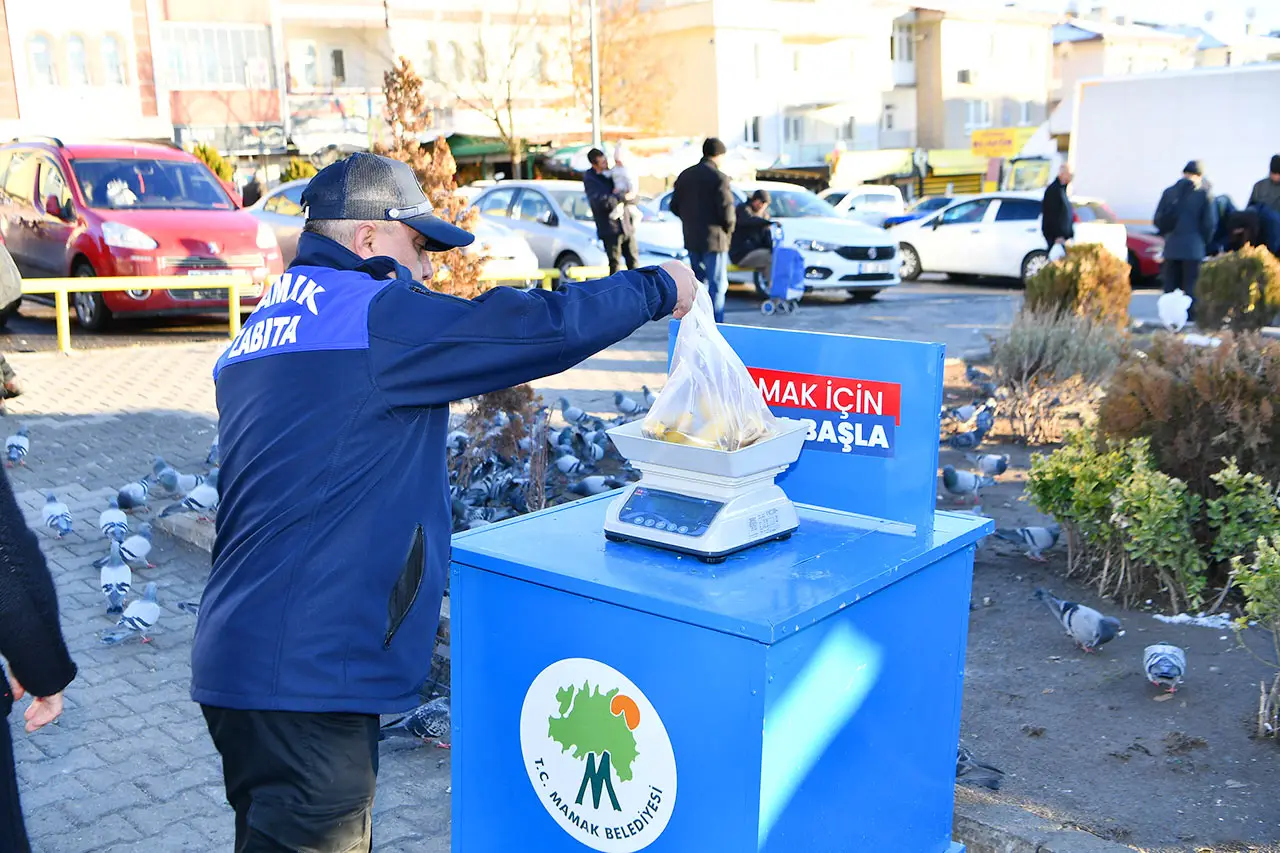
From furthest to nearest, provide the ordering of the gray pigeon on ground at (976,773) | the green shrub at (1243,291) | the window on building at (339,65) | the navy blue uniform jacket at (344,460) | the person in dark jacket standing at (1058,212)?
1. the window on building at (339,65)
2. the person in dark jacket standing at (1058,212)
3. the green shrub at (1243,291)
4. the gray pigeon on ground at (976,773)
5. the navy blue uniform jacket at (344,460)

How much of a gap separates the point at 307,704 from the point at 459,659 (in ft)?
1.96

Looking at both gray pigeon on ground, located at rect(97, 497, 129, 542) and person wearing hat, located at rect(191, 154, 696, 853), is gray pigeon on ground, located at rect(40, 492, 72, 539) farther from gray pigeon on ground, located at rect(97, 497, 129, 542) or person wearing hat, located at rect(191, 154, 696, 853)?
person wearing hat, located at rect(191, 154, 696, 853)

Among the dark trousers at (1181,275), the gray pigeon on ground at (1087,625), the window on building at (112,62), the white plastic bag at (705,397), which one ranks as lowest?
the gray pigeon on ground at (1087,625)

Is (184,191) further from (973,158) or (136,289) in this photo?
(973,158)

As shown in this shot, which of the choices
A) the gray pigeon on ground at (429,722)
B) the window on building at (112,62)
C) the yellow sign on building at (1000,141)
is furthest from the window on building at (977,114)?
the gray pigeon on ground at (429,722)

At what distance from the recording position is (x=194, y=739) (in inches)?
166

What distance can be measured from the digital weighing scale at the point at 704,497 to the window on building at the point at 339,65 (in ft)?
120

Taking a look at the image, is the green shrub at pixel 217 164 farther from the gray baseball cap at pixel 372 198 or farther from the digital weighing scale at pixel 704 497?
the digital weighing scale at pixel 704 497

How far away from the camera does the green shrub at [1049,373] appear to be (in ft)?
26.5

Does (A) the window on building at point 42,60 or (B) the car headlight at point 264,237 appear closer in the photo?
(B) the car headlight at point 264,237

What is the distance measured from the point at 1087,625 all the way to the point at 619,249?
10.2 metres

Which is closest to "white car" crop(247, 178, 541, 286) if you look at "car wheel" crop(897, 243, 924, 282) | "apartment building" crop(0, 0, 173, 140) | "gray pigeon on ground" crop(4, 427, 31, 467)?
"gray pigeon on ground" crop(4, 427, 31, 467)

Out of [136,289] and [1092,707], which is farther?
[136,289]

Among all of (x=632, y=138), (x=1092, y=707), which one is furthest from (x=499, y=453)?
(x=632, y=138)
